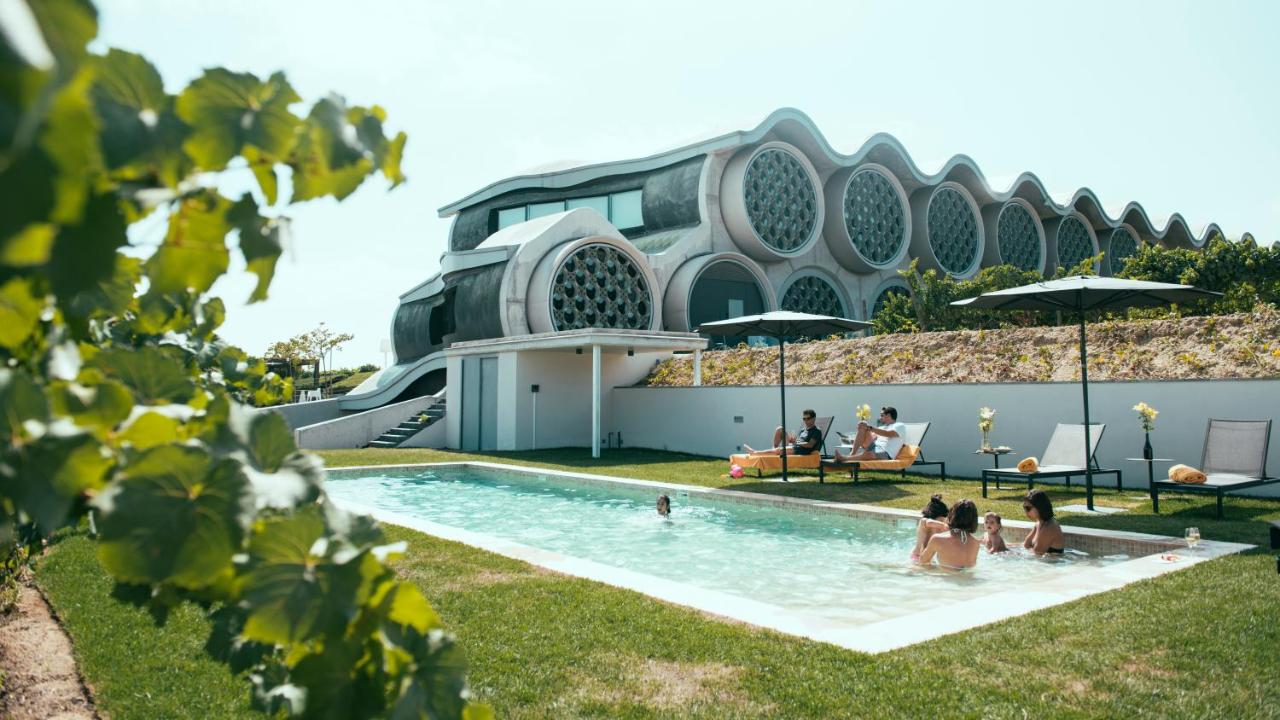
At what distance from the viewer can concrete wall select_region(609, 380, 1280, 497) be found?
11680 millimetres

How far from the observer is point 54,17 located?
0.60 m

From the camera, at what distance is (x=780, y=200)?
3384 cm

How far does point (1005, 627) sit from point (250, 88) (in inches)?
205

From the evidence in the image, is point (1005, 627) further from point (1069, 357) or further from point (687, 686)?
point (1069, 357)

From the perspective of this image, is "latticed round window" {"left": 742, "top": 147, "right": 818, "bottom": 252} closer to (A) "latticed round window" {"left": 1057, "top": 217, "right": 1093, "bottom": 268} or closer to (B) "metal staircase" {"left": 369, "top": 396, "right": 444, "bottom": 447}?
(B) "metal staircase" {"left": 369, "top": 396, "right": 444, "bottom": 447}

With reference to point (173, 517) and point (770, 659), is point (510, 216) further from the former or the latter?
point (173, 517)

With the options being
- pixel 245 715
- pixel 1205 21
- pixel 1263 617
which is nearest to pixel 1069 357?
pixel 1205 21

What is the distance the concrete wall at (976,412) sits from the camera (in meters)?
11.7

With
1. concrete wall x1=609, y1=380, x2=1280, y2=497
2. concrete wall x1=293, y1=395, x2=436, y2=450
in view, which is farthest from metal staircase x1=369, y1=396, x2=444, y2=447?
concrete wall x1=609, y1=380, x2=1280, y2=497

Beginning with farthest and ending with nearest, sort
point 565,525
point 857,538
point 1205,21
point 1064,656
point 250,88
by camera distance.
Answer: point 1205,21, point 565,525, point 857,538, point 1064,656, point 250,88

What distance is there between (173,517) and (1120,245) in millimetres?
58383

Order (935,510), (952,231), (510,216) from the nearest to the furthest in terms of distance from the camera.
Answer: (935,510) → (510,216) → (952,231)

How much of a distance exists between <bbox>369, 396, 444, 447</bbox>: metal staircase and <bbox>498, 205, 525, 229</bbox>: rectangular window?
1791 cm

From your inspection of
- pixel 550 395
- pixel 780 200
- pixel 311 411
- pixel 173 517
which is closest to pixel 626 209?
pixel 780 200
